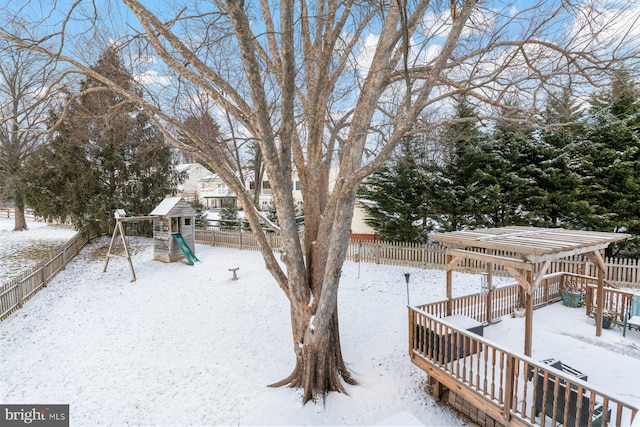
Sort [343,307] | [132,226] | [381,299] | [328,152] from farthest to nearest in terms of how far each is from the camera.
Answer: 1. [132,226]
2. [381,299]
3. [343,307]
4. [328,152]

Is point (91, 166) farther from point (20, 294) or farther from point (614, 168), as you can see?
point (614, 168)

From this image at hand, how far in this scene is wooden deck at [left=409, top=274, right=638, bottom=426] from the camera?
3158mm

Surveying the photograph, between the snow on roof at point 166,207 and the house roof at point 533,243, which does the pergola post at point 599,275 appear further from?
the snow on roof at point 166,207

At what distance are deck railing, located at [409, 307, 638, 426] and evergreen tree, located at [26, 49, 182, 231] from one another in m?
12.9

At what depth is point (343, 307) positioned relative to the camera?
25.5 feet

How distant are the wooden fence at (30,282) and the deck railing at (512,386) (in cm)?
962

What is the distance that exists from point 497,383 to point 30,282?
1164 centimetres

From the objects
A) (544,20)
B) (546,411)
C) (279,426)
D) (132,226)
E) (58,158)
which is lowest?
(279,426)

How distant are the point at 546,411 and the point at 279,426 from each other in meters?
3.35

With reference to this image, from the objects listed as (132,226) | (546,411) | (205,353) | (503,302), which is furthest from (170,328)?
(132,226)

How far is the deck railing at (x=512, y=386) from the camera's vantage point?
3.12 meters

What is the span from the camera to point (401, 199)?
12969 millimetres

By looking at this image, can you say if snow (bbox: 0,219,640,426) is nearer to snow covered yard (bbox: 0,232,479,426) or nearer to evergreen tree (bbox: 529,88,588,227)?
snow covered yard (bbox: 0,232,479,426)

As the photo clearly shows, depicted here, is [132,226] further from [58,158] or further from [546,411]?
[546,411]
